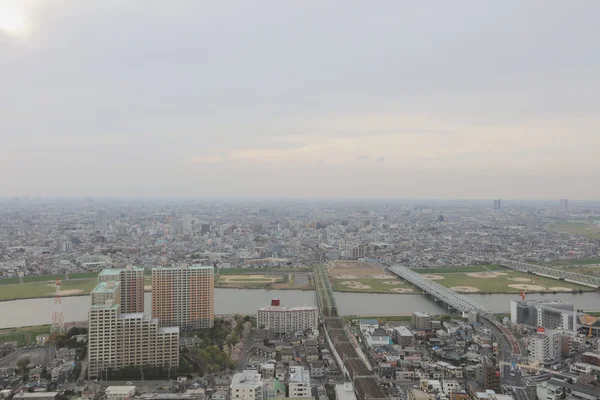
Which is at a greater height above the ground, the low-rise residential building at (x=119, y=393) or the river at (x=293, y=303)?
the low-rise residential building at (x=119, y=393)

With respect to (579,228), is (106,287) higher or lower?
higher

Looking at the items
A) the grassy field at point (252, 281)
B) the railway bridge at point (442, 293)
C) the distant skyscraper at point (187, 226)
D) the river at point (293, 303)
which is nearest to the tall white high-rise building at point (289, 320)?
the river at point (293, 303)

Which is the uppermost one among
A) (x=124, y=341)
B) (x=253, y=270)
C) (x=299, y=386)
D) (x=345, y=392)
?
(x=124, y=341)

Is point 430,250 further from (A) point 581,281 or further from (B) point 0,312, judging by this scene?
(B) point 0,312

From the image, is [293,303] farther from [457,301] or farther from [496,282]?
[496,282]

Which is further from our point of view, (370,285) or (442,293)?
(370,285)

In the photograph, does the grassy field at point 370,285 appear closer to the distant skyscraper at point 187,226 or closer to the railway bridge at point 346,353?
the railway bridge at point 346,353

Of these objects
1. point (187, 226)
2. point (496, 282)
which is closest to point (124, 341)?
point (496, 282)
